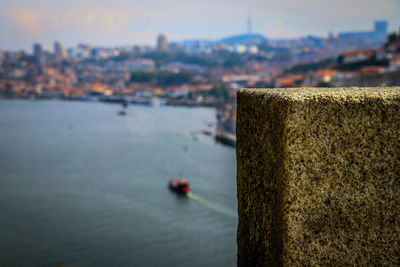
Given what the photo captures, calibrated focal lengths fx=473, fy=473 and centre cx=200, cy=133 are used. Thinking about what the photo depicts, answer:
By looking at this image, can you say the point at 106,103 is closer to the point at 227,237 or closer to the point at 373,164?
the point at 227,237

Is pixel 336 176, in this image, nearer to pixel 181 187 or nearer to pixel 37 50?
pixel 181 187

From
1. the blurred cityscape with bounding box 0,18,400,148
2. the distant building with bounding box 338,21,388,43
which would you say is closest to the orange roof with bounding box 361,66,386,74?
the blurred cityscape with bounding box 0,18,400,148

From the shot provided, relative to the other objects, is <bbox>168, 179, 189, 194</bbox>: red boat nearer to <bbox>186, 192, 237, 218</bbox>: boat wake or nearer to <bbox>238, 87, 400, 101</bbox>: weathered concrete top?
<bbox>186, 192, 237, 218</bbox>: boat wake

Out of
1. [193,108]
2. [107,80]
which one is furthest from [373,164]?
[107,80]

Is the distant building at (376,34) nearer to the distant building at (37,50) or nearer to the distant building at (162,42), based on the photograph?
the distant building at (162,42)

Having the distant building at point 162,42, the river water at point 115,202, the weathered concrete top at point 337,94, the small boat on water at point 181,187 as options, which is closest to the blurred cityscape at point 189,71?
the distant building at point 162,42

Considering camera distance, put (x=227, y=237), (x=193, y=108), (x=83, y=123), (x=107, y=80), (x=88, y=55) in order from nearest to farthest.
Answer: (x=227, y=237), (x=83, y=123), (x=193, y=108), (x=107, y=80), (x=88, y=55)

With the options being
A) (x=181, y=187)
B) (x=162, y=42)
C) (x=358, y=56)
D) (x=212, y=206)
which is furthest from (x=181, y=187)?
(x=162, y=42)
